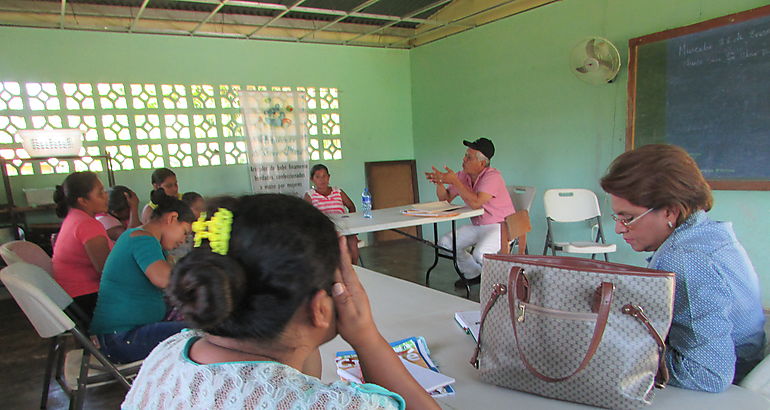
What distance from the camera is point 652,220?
3.80 feet

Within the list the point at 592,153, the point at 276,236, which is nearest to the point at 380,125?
the point at 592,153

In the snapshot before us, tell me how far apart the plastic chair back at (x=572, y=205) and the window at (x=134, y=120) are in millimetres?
2994

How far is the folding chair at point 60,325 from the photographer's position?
1545mm

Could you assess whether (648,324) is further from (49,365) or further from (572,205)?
(572,205)

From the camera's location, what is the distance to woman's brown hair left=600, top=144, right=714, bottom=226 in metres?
1.10

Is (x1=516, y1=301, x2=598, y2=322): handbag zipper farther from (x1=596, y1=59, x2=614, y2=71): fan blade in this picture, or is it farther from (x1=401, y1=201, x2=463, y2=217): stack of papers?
(x1=596, y1=59, x2=614, y2=71): fan blade

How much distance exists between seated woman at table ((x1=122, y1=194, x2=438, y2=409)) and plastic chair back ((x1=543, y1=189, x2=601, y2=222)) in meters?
3.33

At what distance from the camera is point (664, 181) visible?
1.11m

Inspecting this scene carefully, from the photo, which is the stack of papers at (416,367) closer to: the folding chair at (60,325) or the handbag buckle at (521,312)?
the handbag buckle at (521,312)

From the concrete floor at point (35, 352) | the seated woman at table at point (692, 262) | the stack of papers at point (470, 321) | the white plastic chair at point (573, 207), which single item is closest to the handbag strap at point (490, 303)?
the stack of papers at point (470, 321)

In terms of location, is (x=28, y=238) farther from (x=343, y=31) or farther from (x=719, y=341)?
(x=719, y=341)

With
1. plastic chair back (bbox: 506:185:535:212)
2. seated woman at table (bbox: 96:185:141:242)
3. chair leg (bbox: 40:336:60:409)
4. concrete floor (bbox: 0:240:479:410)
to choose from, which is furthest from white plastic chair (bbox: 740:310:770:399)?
seated woman at table (bbox: 96:185:141:242)

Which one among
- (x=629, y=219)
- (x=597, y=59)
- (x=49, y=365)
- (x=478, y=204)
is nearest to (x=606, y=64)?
(x=597, y=59)

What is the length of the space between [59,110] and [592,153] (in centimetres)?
489
